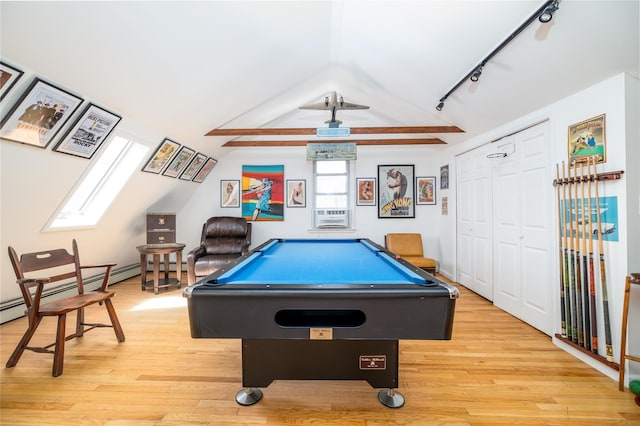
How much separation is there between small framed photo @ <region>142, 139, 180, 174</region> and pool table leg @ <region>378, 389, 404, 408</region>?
3850 mm

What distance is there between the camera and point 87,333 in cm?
292

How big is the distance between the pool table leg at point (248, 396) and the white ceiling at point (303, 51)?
107 inches

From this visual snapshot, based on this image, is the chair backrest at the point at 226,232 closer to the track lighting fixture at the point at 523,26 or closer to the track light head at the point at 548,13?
the track lighting fixture at the point at 523,26

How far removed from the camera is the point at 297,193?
5.74 m

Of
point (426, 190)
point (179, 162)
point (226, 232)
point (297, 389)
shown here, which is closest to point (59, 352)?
point (297, 389)

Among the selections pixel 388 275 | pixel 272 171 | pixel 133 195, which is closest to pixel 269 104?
pixel 272 171

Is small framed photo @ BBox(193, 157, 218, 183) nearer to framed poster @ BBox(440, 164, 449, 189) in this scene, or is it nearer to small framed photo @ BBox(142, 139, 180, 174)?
small framed photo @ BBox(142, 139, 180, 174)

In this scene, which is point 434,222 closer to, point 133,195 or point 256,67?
point 256,67

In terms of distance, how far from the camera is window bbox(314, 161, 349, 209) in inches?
227

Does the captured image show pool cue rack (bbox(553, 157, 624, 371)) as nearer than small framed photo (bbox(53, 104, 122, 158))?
Yes

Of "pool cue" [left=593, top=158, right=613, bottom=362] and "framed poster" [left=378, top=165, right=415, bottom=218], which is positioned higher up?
"framed poster" [left=378, top=165, right=415, bottom=218]

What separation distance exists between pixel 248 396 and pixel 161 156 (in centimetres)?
342

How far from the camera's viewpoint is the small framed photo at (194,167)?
484 cm

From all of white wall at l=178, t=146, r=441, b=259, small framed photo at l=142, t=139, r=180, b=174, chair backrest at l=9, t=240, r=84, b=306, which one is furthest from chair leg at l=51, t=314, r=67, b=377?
white wall at l=178, t=146, r=441, b=259
